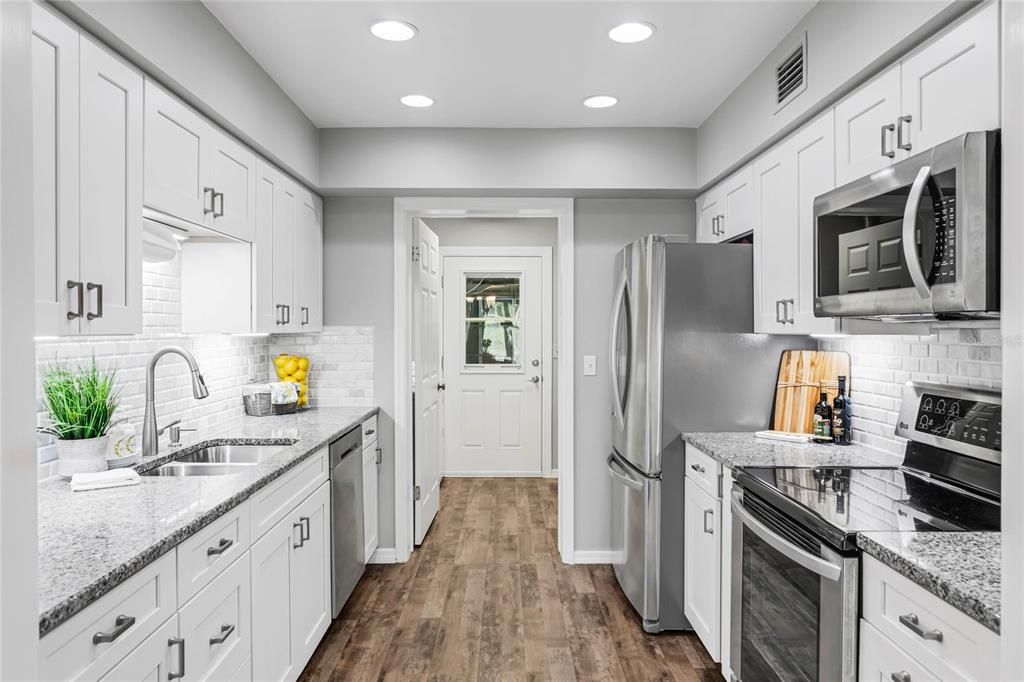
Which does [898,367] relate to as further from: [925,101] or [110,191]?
[110,191]

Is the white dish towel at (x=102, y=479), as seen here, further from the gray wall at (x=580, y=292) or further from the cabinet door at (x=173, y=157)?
the gray wall at (x=580, y=292)

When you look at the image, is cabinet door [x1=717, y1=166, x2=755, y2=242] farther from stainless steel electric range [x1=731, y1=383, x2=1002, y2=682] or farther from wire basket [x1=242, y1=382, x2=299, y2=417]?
wire basket [x1=242, y1=382, x2=299, y2=417]

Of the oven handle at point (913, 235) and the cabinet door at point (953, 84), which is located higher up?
the cabinet door at point (953, 84)

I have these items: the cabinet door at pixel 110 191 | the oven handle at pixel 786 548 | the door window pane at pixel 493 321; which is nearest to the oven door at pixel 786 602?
the oven handle at pixel 786 548

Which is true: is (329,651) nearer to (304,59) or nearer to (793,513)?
(793,513)

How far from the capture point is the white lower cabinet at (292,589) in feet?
6.59

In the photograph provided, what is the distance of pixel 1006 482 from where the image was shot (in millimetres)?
792

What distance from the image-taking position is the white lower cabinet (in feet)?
6.59

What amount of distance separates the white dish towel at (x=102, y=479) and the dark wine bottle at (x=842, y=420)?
248cm

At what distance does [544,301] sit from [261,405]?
9.66 feet

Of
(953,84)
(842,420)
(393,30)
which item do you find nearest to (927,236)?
(953,84)

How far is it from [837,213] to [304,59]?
205 cm

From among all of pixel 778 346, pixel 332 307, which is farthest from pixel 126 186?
pixel 778 346

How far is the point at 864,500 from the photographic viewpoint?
177cm
